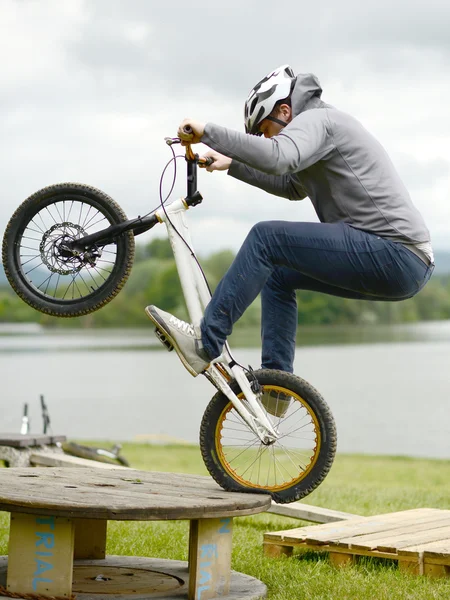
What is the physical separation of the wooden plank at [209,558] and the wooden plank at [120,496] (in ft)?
0.56

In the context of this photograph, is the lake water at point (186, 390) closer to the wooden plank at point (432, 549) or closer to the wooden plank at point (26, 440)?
the wooden plank at point (26, 440)

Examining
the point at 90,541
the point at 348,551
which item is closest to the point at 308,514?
the point at 348,551

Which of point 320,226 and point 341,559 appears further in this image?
point 341,559

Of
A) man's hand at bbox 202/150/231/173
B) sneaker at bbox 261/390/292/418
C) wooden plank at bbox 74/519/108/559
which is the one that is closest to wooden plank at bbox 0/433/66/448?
wooden plank at bbox 74/519/108/559

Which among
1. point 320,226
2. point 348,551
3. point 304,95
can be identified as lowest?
point 348,551

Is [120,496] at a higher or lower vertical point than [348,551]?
higher

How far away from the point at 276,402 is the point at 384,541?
4.78 feet

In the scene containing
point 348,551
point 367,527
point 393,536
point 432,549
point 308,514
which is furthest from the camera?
point 308,514

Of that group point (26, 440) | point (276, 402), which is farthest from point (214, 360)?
point (26, 440)

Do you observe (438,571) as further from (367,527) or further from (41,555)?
(41,555)

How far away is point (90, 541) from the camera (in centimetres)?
594

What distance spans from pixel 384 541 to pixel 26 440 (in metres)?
5.17

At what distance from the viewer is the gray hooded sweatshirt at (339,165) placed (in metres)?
4.66

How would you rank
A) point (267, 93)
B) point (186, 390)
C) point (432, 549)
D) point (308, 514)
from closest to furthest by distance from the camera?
point (267, 93) → point (432, 549) → point (308, 514) → point (186, 390)
